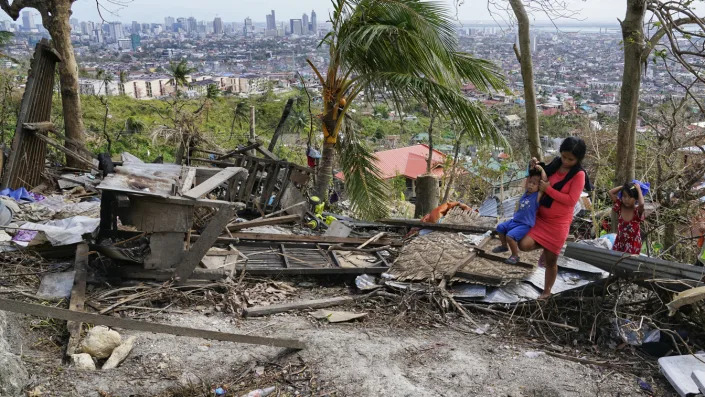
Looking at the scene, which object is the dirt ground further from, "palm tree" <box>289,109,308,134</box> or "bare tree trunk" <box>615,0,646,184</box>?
"palm tree" <box>289,109,308,134</box>

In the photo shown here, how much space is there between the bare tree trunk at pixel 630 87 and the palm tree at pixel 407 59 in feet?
5.51

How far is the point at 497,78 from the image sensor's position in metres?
7.32

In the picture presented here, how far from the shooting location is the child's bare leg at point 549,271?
4934 millimetres

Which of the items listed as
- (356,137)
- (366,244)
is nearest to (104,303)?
(366,244)

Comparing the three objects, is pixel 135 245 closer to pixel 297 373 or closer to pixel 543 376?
pixel 297 373

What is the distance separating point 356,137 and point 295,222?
66.8 inches

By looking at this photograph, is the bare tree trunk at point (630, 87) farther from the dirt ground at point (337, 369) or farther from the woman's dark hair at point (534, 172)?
the dirt ground at point (337, 369)

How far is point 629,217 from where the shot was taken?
17.0ft

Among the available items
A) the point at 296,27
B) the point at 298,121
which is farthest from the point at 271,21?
the point at 298,121

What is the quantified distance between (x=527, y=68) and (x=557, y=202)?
154 inches

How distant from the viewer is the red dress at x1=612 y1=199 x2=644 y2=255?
5152 millimetres

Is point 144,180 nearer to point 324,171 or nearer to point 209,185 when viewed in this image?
point 209,185

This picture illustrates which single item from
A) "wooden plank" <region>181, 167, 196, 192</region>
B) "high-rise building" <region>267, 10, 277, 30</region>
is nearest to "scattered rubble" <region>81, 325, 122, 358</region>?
"wooden plank" <region>181, 167, 196, 192</region>

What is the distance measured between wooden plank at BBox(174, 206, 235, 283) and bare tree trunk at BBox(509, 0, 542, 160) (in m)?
5.17
